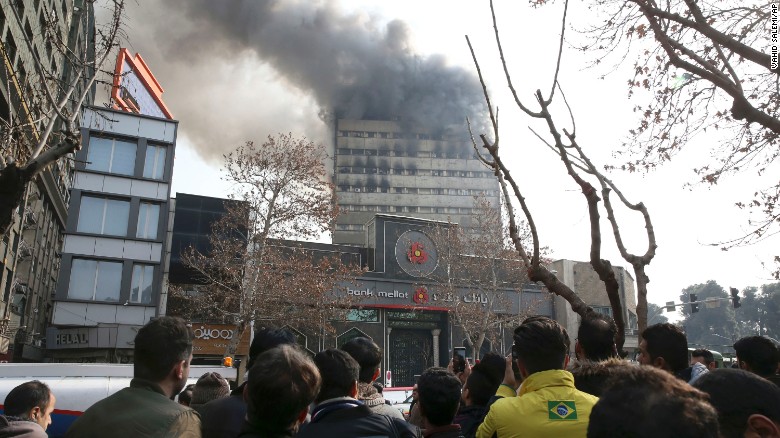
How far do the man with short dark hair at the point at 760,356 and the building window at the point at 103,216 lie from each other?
28.8m

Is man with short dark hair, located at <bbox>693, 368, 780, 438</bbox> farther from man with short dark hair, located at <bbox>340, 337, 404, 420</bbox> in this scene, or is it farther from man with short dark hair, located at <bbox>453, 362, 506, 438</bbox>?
man with short dark hair, located at <bbox>453, 362, 506, 438</bbox>

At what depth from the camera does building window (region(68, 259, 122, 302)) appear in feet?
89.0

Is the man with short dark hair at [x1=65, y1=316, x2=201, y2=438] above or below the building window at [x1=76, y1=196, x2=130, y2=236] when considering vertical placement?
below

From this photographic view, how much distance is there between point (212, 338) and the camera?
26.7 metres

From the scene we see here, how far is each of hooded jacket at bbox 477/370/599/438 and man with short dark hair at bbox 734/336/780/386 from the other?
1.91 m

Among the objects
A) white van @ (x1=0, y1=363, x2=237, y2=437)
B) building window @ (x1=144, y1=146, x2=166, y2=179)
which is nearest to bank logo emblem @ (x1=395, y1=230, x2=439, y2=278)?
building window @ (x1=144, y1=146, x2=166, y2=179)

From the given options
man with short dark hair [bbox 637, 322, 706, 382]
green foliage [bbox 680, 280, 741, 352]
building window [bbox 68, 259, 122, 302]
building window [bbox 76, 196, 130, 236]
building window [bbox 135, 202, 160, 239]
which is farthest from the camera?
green foliage [bbox 680, 280, 741, 352]

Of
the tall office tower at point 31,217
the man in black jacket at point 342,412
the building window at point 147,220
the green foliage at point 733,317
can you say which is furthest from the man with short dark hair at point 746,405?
the green foliage at point 733,317

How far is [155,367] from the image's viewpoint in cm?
257

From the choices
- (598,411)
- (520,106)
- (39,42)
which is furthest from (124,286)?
(598,411)

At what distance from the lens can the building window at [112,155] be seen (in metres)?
28.6

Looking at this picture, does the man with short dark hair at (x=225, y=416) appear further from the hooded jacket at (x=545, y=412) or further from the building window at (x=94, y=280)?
the building window at (x=94, y=280)

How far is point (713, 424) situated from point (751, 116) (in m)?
4.49

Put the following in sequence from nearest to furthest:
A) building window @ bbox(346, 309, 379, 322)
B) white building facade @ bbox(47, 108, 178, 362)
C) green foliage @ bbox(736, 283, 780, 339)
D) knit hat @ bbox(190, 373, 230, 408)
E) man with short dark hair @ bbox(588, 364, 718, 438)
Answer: man with short dark hair @ bbox(588, 364, 718, 438) → knit hat @ bbox(190, 373, 230, 408) → white building facade @ bbox(47, 108, 178, 362) → building window @ bbox(346, 309, 379, 322) → green foliage @ bbox(736, 283, 780, 339)
